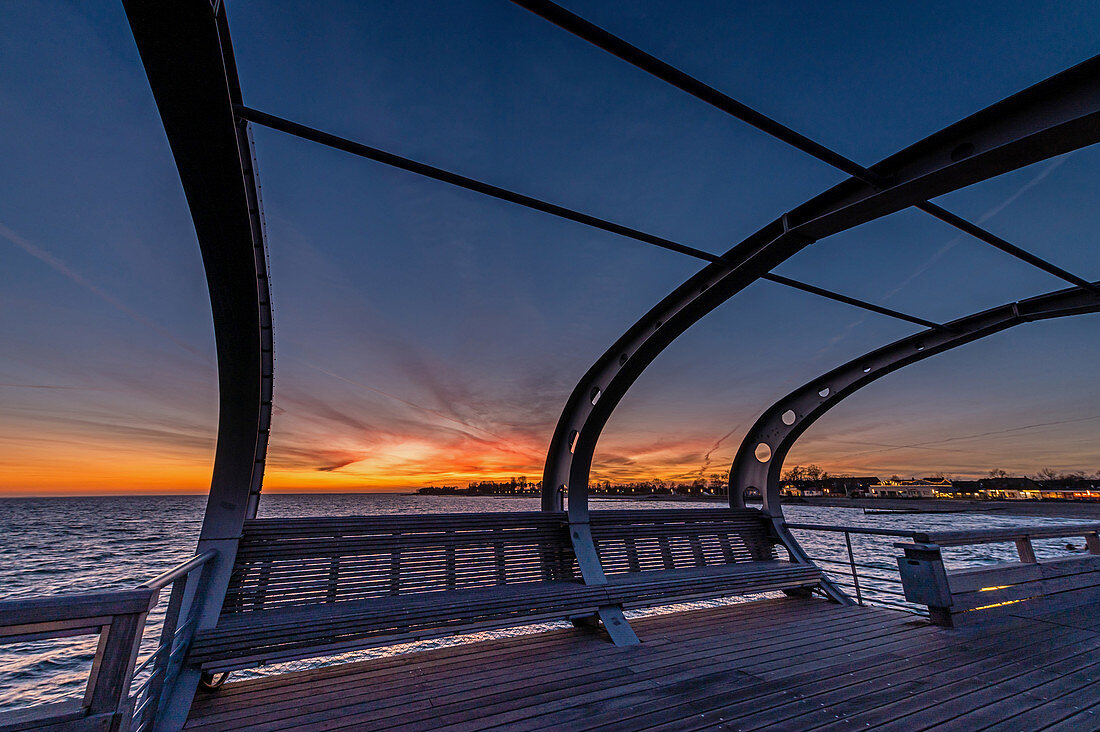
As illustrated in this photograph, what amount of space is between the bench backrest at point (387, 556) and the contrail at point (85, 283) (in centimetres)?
295

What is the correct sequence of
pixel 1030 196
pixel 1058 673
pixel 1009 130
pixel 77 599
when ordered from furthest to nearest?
pixel 1030 196, pixel 1058 673, pixel 1009 130, pixel 77 599

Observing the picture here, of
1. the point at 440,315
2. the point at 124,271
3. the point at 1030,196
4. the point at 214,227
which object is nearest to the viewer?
the point at 214,227

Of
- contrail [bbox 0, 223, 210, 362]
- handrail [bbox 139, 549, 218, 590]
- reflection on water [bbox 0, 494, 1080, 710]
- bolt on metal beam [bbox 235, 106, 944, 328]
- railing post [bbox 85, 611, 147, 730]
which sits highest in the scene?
contrail [bbox 0, 223, 210, 362]

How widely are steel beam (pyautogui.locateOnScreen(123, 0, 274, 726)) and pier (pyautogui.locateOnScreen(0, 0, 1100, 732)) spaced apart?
0.04 ft

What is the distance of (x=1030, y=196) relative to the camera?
4.46m

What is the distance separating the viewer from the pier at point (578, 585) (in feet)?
Answer: 7.53

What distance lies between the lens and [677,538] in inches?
224

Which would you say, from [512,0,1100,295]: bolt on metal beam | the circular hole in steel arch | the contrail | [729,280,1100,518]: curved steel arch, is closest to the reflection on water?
[729,280,1100,518]: curved steel arch

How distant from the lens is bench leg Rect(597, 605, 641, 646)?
4.07 m

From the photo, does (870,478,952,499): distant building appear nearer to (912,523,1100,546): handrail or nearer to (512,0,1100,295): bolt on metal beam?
(912,523,1100,546): handrail

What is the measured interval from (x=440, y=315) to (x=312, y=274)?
2.03 meters

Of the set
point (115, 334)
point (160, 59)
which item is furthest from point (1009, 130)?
point (115, 334)

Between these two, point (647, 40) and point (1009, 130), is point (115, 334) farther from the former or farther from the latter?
point (1009, 130)

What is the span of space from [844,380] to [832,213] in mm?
3524
